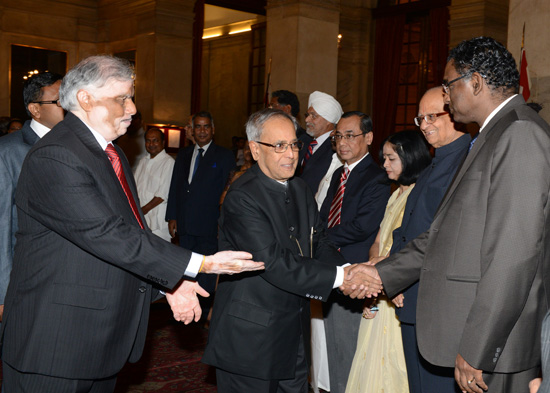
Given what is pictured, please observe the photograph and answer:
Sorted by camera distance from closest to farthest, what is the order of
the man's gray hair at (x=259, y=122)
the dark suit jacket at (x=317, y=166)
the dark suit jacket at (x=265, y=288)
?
1. the dark suit jacket at (x=265, y=288)
2. the man's gray hair at (x=259, y=122)
3. the dark suit jacket at (x=317, y=166)

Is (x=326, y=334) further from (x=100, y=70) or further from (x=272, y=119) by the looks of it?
(x=100, y=70)

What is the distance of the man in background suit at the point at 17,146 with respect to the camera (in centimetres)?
284

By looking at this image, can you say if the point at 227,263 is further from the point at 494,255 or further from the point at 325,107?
the point at 325,107

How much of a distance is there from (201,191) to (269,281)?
3.53 m

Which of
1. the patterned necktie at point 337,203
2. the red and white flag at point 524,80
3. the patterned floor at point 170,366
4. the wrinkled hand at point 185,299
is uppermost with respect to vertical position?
the red and white flag at point 524,80

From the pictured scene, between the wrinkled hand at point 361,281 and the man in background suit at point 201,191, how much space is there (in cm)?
308

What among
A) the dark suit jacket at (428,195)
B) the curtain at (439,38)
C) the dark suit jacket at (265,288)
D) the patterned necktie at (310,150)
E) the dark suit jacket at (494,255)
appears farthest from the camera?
the curtain at (439,38)

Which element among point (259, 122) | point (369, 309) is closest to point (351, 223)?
point (369, 309)

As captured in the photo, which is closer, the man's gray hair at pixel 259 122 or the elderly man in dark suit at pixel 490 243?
the elderly man in dark suit at pixel 490 243

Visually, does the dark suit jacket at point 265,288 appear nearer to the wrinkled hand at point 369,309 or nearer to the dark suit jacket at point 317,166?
Answer: the wrinkled hand at point 369,309

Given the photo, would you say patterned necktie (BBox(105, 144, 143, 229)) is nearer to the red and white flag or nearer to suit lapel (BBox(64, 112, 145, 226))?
suit lapel (BBox(64, 112, 145, 226))

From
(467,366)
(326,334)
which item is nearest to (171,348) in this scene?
(326,334)

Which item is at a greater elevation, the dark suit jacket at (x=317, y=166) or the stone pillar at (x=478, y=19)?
the stone pillar at (x=478, y=19)

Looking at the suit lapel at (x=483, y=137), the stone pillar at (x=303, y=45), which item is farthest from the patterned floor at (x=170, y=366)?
the stone pillar at (x=303, y=45)
